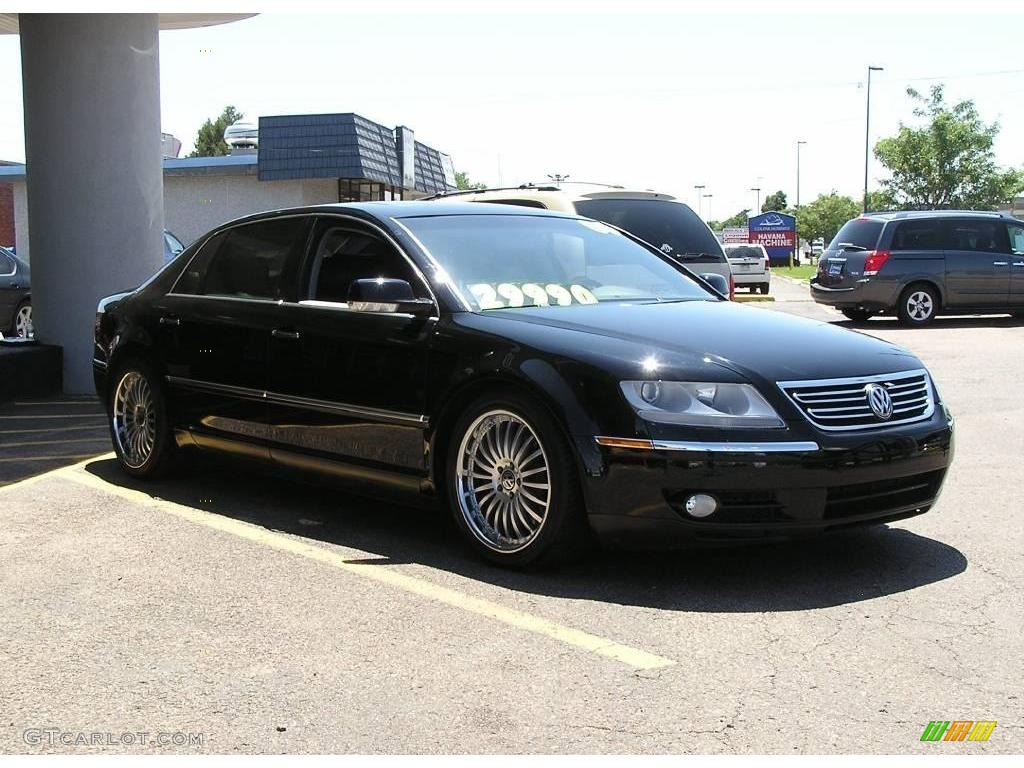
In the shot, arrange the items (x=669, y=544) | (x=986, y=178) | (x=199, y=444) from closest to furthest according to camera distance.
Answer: (x=669, y=544) → (x=199, y=444) → (x=986, y=178)

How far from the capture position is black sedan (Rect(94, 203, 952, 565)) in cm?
480

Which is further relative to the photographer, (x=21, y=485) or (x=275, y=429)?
(x=21, y=485)

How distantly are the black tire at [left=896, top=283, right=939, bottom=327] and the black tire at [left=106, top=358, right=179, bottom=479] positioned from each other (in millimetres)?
14719

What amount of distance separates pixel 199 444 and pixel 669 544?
2976 mm

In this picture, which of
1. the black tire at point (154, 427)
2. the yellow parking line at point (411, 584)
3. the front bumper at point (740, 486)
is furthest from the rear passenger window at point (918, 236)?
the front bumper at point (740, 486)

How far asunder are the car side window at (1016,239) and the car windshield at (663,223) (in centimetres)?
964

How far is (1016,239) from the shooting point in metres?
20.1

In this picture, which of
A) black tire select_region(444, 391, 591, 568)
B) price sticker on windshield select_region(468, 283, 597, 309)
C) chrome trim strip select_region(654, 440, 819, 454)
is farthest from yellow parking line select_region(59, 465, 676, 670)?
price sticker on windshield select_region(468, 283, 597, 309)

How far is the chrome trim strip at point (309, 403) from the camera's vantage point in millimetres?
5559

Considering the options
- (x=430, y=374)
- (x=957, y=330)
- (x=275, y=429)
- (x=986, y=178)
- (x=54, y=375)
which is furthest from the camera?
(x=986, y=178)

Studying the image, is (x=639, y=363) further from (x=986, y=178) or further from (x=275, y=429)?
(x=986, y=178)

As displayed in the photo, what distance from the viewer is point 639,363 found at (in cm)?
490

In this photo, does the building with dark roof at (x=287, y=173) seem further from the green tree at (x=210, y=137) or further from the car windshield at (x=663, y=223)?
the green tree at (x=210, y=137)


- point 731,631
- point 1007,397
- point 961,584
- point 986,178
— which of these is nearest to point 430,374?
point 731,631
